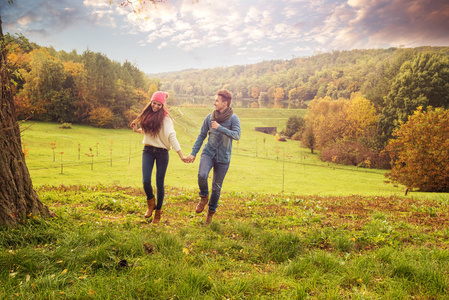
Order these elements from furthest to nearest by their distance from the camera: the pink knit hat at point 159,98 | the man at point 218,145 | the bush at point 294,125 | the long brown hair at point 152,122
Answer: the bush at point 294,125 → the man at point 218,145 → the pink knit hat at point 159,98 → the long brown hair at point 152,122

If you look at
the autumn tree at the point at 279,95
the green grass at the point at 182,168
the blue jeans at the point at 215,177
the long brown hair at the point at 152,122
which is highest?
the autumn tree at the point at 279,95

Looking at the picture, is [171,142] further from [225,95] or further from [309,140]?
[309,140]

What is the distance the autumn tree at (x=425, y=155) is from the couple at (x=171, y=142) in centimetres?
2303

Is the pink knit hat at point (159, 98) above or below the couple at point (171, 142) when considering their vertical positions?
above

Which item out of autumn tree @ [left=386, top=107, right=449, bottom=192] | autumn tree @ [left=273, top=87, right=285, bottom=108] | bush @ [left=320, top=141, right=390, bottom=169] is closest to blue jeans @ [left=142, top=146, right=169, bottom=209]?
autumn tree @ [left=386, top=107, right=449, bottom=192]

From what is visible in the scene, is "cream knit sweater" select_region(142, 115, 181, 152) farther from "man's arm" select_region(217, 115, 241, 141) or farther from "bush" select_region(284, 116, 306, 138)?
"bush" select_region(284, 116, 306, 138)

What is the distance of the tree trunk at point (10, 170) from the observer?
4105mm

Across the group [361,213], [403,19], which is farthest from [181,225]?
[403,19]

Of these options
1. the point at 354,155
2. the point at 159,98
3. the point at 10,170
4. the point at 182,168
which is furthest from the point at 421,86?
the point at 10,170

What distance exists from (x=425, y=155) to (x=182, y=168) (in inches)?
1009

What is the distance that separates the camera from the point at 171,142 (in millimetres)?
5402

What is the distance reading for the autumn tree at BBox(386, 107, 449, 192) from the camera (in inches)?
845

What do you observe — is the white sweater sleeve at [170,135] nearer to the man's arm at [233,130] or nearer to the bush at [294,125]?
the man's arm at [233,130]

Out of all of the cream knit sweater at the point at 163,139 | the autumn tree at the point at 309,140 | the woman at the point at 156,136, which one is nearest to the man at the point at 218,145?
the woman at the point at 156,136
